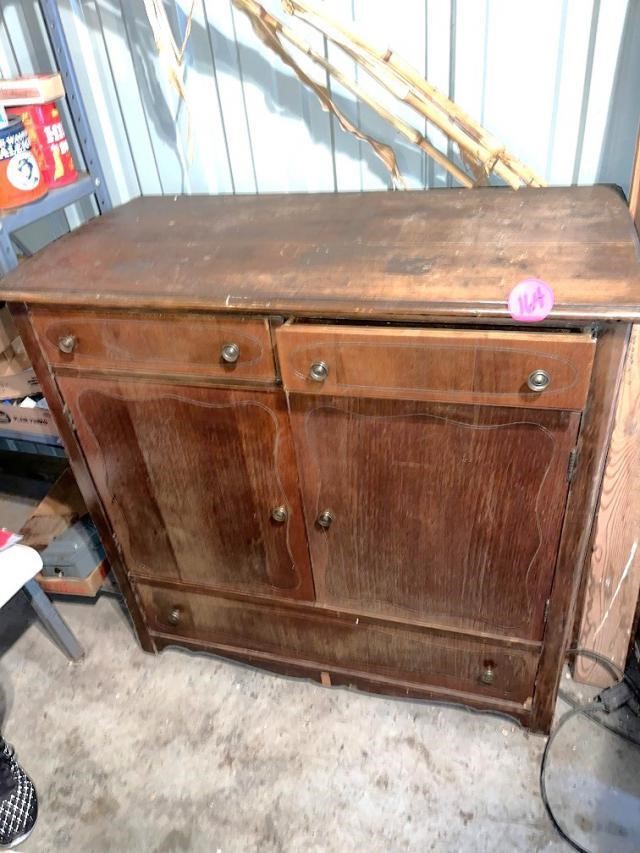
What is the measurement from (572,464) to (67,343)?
803mm

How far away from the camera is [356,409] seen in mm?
983

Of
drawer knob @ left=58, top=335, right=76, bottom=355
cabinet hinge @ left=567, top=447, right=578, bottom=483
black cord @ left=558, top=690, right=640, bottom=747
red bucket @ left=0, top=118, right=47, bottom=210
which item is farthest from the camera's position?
black cord @ left=558, top=690, right=640, bottom=747

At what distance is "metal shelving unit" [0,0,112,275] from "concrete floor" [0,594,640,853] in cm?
95

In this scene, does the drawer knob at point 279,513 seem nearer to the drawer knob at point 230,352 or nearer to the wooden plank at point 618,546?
the drawer knob at point 230,352

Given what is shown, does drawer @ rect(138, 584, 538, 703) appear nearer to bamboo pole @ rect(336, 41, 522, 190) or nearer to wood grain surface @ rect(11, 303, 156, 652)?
wood grain surface @ rect(11, 303, 156, 652)

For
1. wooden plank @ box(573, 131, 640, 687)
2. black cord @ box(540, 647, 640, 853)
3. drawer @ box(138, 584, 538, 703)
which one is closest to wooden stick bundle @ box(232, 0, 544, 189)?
wooden plank @ box(573, 131, 640, 687)

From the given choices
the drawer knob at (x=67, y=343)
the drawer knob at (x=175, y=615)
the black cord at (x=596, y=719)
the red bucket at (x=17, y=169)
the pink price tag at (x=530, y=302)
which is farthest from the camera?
the drawer knob at (x=175, y=615)

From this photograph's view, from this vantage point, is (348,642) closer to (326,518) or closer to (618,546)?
(326,518)

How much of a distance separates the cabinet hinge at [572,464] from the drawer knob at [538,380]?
0.42ft

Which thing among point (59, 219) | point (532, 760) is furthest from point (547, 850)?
point (59, 219)

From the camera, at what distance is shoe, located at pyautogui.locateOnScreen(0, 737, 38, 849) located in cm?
121

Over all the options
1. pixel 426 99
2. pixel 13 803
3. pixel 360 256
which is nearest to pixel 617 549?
pixel 360 256

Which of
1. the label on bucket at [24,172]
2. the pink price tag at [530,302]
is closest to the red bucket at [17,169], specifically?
the label on bucket at [24,172]

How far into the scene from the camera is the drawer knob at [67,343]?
1.06m
